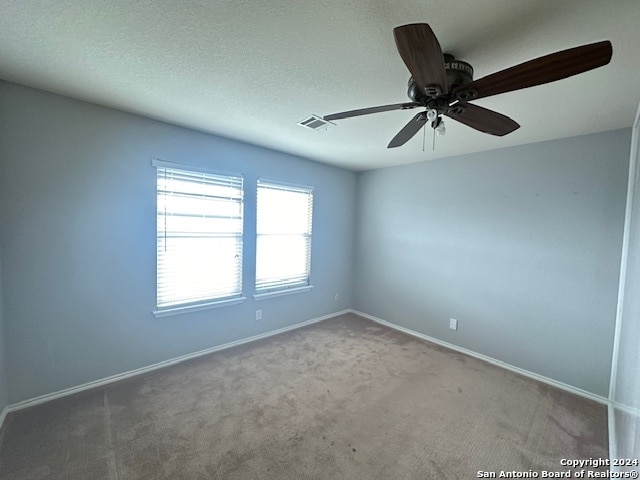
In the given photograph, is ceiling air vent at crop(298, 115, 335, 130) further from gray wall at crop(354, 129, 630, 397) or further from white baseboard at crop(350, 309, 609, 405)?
white baseboard at crop(350, 309, 609, 405)

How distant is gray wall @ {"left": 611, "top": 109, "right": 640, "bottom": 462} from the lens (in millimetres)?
1371

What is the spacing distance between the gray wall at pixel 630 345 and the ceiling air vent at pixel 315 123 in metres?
2.41

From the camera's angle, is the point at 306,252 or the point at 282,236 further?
the point at 306,252

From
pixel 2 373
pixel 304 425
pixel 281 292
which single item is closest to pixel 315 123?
pixel 281 292

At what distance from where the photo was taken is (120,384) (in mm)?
2299

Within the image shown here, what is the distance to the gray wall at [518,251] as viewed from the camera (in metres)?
2.32

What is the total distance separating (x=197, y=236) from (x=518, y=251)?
3503 millimetres

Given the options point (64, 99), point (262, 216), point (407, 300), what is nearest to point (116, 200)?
point (64, 99)

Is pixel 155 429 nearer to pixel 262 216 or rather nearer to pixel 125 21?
pixel 262 216

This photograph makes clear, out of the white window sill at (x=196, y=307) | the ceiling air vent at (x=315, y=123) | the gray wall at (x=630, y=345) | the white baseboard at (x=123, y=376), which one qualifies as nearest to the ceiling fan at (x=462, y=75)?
the ceiling air vent at (x=315, y=123)

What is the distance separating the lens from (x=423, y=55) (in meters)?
1.03

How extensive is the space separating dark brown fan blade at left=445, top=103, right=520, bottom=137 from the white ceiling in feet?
1.02

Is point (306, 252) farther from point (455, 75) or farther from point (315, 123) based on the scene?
point (455, 75)

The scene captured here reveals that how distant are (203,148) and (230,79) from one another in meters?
1.22
